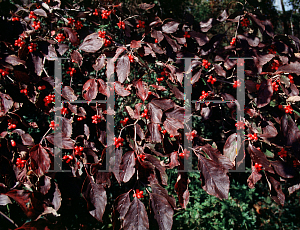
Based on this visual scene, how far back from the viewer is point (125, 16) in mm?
1613

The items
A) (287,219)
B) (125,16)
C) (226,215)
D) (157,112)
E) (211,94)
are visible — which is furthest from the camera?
(287,219)

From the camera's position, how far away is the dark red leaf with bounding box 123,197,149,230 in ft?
3.64

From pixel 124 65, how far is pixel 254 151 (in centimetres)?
91

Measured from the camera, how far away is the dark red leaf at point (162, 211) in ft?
3.76

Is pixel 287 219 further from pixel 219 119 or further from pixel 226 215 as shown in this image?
pixel 219 119

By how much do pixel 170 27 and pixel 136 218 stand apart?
3.84 feet

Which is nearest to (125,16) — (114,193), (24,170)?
(24,170)

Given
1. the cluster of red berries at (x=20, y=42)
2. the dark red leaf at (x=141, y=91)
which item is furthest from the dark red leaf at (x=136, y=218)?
the cluster of red berries at (x=20, y=42)

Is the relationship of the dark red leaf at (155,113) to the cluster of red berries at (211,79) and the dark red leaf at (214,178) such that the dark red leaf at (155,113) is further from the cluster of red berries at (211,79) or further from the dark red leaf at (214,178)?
the cluster of red berries at (211,79)

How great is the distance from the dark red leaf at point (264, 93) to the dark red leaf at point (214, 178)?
1.52 ft

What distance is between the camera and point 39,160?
117 centimetres

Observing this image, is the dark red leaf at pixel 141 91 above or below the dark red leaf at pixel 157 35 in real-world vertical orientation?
below

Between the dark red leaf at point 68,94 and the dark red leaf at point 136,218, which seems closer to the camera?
the dark red leaf at point 136,218

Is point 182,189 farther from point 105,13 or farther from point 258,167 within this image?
point 105,13
